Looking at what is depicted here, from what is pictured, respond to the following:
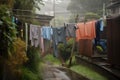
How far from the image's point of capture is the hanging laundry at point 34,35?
14414mm

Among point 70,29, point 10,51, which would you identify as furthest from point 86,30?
point 10,51

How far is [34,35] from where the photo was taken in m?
14.9

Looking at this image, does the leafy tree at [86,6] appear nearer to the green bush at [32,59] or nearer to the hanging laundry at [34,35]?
the hanging laundry at [34,35]

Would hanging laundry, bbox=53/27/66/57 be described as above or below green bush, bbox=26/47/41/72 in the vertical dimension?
above

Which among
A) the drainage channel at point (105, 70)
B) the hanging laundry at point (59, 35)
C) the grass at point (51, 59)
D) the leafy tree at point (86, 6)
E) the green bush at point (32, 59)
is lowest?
the grass at point (51, 59)

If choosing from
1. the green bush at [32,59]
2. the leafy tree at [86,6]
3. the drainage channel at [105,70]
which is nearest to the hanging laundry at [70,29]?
the drainage channel at [105,70]

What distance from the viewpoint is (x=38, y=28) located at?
50.8 feet

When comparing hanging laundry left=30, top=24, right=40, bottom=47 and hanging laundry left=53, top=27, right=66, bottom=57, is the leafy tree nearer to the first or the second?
hanging laundry left=53, top=27, right=66, bottom=57

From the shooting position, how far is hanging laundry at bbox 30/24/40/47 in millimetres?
14414

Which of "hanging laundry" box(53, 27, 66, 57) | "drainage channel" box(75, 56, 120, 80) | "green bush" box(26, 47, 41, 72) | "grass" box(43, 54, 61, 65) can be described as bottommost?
"grass" box(43, 54, 61, 65)

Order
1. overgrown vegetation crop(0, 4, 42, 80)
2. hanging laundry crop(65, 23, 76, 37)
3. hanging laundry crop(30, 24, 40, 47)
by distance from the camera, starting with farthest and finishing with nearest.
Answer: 1. hanging laundry crop(65, 23, 76, 37)
2. hanging laundry crop(30, 24, 40, 47)
3. overgrown vegetation crop(0, 4, 42, 80)

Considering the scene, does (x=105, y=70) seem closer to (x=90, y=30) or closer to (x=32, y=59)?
(x=90, y=30)

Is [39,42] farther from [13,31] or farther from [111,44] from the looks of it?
[13,31]

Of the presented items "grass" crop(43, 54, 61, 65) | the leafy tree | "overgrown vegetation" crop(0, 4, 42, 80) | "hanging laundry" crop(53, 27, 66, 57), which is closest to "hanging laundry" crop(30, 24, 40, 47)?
"overgrown vegetation" crop(0, 4, 42, 80)
